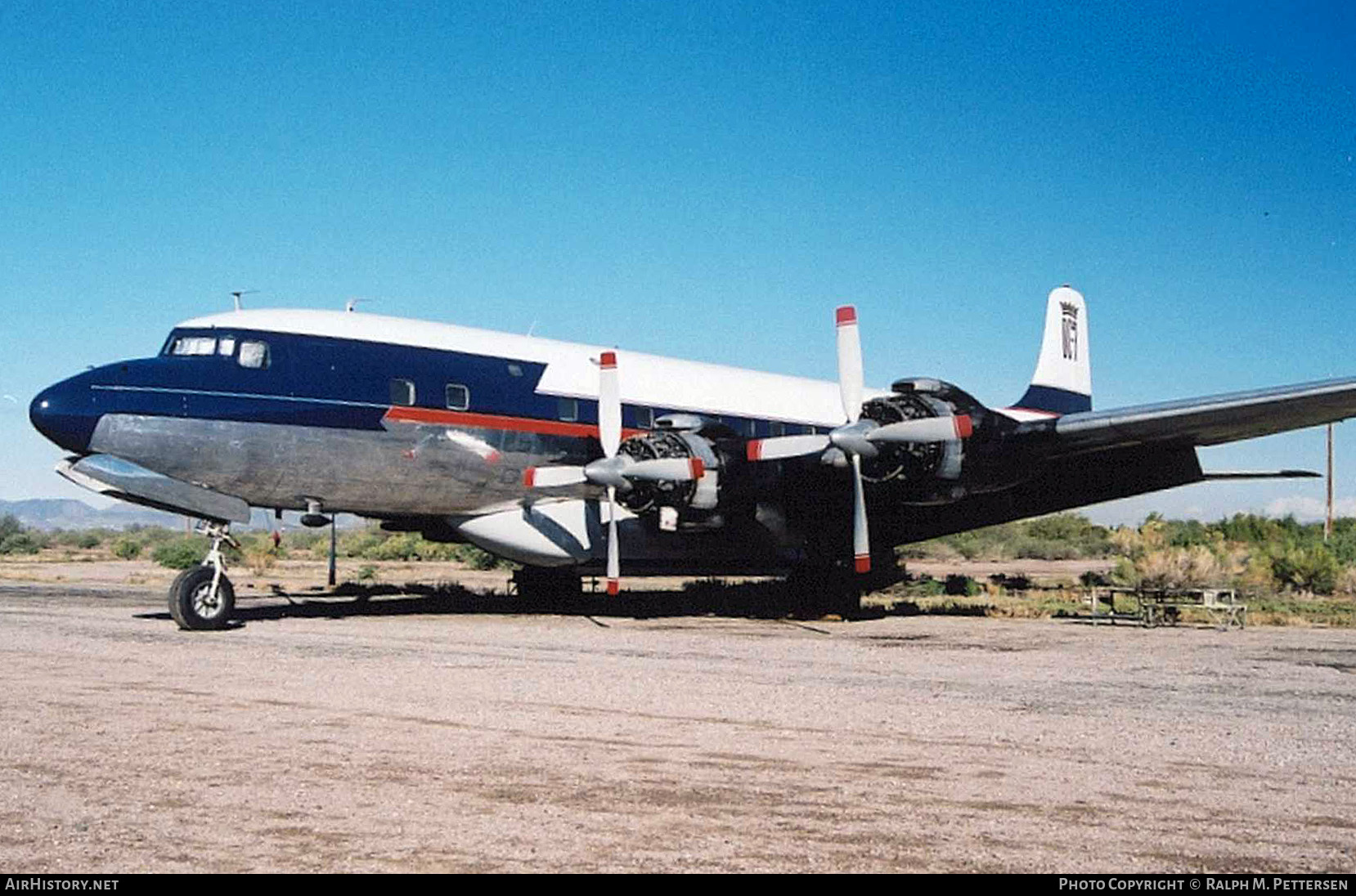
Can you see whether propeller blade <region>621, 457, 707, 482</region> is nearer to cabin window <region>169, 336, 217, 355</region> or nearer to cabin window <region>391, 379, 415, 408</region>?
cabin window <region>391, 379, 415, 408</region>

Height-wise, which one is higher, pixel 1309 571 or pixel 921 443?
pixel 921 443

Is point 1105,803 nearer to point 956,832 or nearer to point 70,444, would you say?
point 956,832

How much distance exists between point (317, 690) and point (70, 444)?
687 centimetres

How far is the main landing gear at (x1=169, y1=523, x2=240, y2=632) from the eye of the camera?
15.5 metres

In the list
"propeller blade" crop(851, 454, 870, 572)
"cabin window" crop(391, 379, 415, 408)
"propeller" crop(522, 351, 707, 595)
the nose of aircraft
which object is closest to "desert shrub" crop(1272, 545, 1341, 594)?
"propeller blade" crop(851, 454, 870, 572)

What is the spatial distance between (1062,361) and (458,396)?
44.4ft

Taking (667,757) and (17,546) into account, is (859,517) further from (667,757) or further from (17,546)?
(17,546)

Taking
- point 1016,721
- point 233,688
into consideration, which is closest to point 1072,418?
point 1016,721

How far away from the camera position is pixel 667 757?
7.53m

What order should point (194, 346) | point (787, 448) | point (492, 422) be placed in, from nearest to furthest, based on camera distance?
point (194, 346), point (787, 448), point (492, 422)

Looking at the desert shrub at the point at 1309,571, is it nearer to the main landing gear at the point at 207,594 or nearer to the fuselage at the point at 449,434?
the fuselage at the point at 449,434

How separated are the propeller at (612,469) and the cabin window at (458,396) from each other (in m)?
1.41

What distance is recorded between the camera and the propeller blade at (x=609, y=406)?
17.8m

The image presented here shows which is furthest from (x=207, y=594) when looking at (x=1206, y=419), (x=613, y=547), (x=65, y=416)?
(x=1206, y=419)
